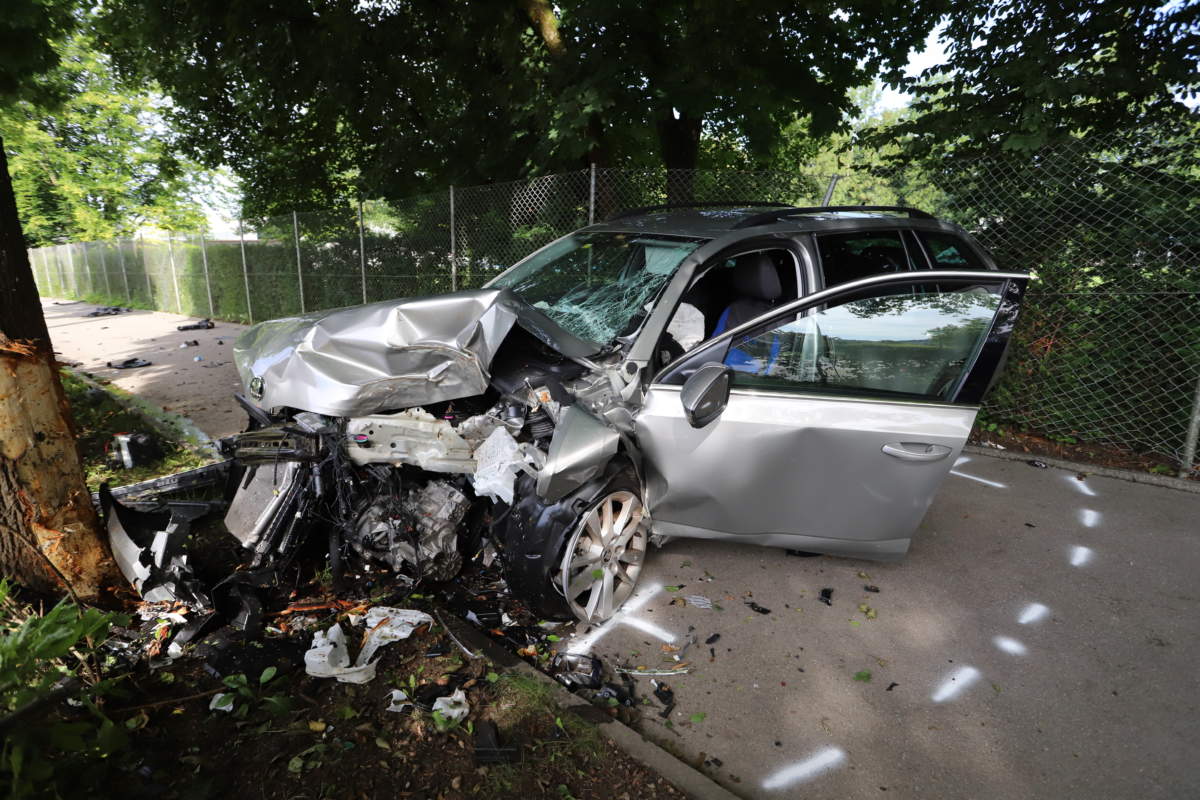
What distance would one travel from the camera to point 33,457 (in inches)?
97.5

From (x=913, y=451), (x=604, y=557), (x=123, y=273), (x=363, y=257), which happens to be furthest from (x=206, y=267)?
(x=913, y=451)

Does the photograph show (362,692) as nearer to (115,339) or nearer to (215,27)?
(215,27)

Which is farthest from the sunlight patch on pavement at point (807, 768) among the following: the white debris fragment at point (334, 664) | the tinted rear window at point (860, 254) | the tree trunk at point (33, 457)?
the tree trunk at point (33, 457)

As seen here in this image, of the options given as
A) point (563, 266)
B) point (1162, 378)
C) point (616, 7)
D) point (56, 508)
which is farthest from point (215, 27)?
point (1162, 378)

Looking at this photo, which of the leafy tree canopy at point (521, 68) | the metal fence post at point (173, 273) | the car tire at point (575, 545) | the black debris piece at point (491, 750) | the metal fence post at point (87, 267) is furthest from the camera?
the metal fence post at point (87, 267)

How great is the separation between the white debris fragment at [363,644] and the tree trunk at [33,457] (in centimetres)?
108

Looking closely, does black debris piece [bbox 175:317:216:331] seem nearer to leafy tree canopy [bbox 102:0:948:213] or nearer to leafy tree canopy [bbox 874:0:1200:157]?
leafy tree canopy [bbox 102:0:948:213]

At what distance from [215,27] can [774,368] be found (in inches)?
322

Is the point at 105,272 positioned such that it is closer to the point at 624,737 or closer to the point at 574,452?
the point at 574,452

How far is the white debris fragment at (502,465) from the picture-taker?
2.69 m

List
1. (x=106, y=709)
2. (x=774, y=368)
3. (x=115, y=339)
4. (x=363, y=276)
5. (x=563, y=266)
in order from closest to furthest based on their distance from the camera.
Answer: (x=106, y=709)
(x=774, y=368)
(x=563, y=266)
(x=363, y=276)
(x=115, y=339)

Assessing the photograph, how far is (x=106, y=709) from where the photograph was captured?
221 centimetres

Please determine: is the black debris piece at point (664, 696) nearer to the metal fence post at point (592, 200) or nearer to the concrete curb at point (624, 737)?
the concrete curb at point (624, 737)

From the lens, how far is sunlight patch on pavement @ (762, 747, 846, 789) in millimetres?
2104
